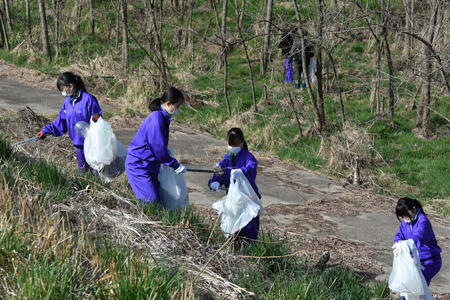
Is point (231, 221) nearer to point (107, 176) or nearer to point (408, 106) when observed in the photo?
point (107, 176)

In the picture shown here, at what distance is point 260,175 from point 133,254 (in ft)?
18.8

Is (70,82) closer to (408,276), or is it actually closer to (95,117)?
(95,117)

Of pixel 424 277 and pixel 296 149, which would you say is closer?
pixel 424 277

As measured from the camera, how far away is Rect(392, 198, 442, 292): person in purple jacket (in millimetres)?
4723

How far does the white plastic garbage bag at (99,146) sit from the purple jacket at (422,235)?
3472 millimetres

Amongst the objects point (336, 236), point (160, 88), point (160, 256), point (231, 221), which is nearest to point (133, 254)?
point (160, 256)

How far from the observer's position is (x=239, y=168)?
4988 millimetres

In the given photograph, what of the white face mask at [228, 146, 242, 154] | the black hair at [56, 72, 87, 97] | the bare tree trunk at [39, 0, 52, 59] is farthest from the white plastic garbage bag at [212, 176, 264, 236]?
the bare tree trunk at [39, 0, 52, 59]

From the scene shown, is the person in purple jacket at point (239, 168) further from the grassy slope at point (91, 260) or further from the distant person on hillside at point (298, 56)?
the distant person on hillside at point (298, 56)

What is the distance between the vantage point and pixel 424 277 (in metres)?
4.77

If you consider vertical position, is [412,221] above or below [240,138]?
below

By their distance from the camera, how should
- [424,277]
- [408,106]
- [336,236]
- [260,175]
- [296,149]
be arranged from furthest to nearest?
[408,106]
[296,149]
[260,175]
[336,236]
[424,277]

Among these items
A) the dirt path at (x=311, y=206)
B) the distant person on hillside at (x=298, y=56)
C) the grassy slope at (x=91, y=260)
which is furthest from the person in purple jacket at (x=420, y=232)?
the distant person on hillside at (x=298, y=56)

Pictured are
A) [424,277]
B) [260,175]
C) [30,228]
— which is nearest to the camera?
[30,228]
